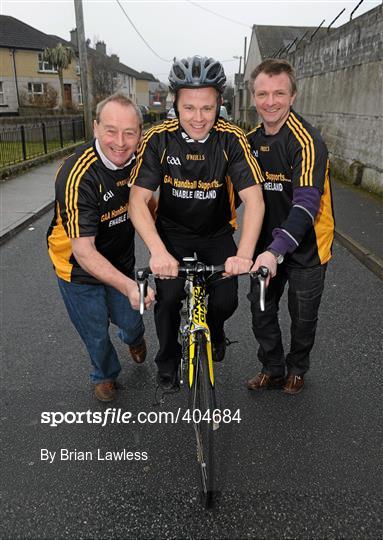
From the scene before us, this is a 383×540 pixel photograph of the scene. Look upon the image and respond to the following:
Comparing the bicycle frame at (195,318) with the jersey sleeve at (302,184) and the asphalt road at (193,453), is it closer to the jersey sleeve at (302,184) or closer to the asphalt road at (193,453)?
the jersey sleeve at (302,184)

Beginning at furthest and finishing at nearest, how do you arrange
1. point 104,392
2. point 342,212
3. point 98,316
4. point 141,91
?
point 141,91 < point 342,212 < point 104,392 < point 98,316

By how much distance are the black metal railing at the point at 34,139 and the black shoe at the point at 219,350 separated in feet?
37.4

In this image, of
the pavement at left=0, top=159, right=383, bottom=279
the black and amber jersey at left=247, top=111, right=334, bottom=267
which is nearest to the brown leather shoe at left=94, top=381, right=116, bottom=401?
the black and amber jersey at left=247, top=111, right=334, bottom=267

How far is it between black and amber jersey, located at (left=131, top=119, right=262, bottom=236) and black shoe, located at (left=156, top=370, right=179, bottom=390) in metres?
1.23

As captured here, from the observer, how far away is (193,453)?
110 inches

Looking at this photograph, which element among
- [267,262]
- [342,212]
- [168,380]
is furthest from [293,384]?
[342,212]

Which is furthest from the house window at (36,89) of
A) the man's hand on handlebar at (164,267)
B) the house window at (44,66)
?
the man's hand on handlebar at (164,267)

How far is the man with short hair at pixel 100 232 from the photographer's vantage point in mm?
2609

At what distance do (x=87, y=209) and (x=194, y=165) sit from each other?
2.34ft

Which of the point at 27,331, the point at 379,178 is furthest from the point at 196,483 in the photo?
the point at 379,178

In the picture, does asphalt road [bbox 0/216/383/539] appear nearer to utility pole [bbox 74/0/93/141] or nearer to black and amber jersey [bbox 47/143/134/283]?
black and amber jersey [bbox 47/143/134/283]

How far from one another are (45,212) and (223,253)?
7.35 meters

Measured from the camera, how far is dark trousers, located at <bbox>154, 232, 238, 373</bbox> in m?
2.88

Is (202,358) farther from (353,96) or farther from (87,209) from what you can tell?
(353,96)
